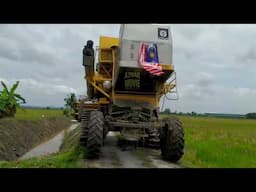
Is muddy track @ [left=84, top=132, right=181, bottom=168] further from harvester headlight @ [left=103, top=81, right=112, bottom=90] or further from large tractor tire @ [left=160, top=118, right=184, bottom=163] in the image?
harvester headlight @ [left=103, top=81, right=112, bottom=90]

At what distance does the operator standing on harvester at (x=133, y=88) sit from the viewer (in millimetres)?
10422

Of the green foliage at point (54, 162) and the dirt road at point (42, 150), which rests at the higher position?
the green foliage at point (54, 162)

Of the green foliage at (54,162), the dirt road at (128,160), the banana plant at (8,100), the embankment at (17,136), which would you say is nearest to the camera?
the green foliage at (54,162)

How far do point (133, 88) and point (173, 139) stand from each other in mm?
2054

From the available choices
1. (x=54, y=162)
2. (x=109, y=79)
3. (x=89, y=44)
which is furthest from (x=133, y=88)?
(x=54, y=162)

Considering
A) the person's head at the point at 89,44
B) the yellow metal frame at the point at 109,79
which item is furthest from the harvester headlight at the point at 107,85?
the person's head at the point at 89,44

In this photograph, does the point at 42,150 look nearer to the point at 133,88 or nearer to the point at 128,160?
the point at 133,88

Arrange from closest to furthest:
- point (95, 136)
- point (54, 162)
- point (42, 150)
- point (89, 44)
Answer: point (54, 162), point (95, 136), point (89, 44), point (42, 150)

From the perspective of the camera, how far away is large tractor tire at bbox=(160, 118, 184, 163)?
34.4 ft

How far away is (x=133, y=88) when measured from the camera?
11617 millimetres

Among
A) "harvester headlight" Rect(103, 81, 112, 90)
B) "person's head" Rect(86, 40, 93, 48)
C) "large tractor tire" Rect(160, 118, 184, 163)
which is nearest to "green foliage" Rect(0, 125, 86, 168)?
"harvester headlight" Rect(103, 81, 112, 90)

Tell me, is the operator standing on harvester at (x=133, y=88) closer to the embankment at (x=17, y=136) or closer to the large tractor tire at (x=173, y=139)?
the large tractor tire at (x=173, y=139)
